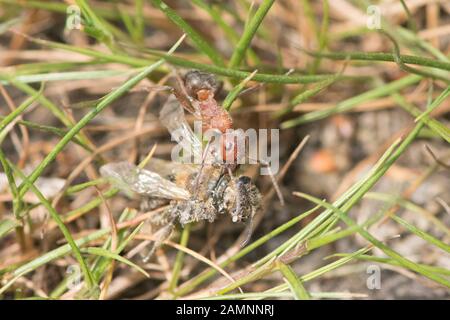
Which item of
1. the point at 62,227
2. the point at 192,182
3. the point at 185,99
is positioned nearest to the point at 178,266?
the point at 192,182

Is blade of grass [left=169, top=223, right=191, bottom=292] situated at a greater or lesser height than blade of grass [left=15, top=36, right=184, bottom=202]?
lesser

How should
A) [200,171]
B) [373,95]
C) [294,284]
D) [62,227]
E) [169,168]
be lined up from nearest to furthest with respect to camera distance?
[294,284] < [62,227] < [200,171] < [169,168] < [373,95]

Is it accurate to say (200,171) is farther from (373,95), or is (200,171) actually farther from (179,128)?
(373,95)

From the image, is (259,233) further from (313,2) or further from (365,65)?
(313,2)

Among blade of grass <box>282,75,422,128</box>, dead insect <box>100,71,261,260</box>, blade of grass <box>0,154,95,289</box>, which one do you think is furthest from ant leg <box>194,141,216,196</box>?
blade of grass <box>282,75,422,128</box>

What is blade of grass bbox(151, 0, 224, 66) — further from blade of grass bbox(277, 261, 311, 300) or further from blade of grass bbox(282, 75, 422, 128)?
blade of grass bbox(277, 261, 311, 300)
